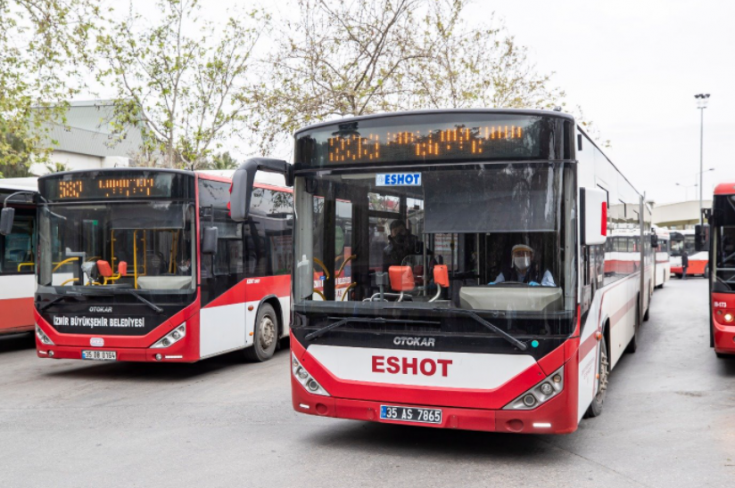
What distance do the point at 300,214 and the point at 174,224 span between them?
392 centimetres

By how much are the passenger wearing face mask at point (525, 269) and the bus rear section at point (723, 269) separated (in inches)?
199

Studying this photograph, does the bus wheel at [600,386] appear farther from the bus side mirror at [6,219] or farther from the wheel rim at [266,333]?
the bus side mirror at [6,219]

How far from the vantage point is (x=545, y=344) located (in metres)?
5.71

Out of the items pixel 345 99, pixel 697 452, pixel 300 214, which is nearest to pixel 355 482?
pixel 300 214

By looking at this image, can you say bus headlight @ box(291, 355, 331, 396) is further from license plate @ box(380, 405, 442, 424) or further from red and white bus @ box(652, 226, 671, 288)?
red and white bus @ box(652, 226, 671, 288)

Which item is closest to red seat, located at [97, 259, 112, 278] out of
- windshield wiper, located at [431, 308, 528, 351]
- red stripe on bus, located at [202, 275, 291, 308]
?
red stripe on bus, located at [202, 275, 291, 308]

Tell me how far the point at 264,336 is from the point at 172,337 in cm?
229

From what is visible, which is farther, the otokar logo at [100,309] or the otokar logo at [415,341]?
the otokar logo at [100,309]

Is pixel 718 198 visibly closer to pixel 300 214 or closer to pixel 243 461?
pixel 300 214

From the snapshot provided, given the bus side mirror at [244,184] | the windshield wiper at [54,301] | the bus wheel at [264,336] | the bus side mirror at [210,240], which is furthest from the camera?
the bus wheel at [264,336]

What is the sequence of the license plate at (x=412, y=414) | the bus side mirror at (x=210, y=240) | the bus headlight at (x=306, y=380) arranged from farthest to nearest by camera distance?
the bus side mirror at (x=210, y=240)
the bus headlight at (x=306, y=380)
the license plate at (x=412, y=414)

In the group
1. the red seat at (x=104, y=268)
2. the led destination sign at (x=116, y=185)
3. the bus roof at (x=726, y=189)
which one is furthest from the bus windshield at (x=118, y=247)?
the bus roof at (x=726, y=189)

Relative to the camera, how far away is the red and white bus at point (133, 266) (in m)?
9.91

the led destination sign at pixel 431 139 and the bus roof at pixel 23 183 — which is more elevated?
the bus roof at pixel 23 183
